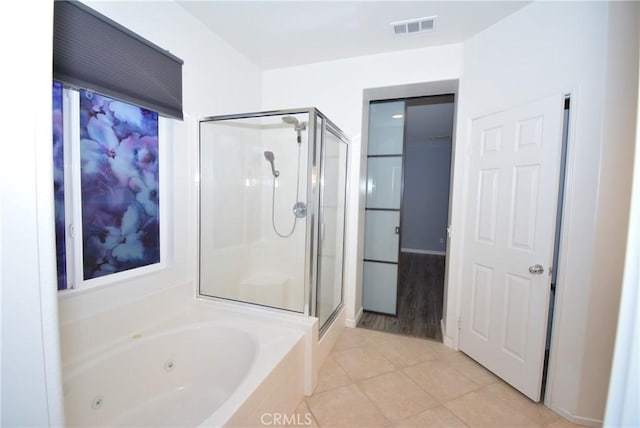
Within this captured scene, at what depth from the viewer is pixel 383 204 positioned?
302cm

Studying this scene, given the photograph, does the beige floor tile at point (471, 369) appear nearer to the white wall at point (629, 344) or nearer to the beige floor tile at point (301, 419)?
the beige floor tile at point (301, 419)

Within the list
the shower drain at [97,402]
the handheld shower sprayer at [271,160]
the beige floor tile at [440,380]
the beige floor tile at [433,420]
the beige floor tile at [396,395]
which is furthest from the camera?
the handheld shower sprayer at [271,160]

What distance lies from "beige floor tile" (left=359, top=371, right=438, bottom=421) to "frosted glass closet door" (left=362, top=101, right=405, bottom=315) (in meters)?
1.07

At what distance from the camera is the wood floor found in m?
2.77

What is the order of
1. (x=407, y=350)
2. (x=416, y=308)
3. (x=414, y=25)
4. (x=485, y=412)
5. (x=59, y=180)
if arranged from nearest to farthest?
(x=59, y=180) → (x=485, y=412) → (x=414, y=25) → (x=407, y=350) → (x=416, y=308)

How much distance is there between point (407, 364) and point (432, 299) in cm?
157

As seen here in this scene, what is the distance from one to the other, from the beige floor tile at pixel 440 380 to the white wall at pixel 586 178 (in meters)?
0.50

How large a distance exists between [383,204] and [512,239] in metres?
1.29

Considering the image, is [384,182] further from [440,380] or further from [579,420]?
[579,420]

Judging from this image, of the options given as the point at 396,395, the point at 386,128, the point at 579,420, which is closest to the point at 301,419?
the point at 396,395

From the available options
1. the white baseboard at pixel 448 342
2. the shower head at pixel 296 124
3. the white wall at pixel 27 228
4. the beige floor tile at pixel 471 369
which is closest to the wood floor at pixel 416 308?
the white baseboard at pixel 448 342

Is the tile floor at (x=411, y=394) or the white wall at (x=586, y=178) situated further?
the tile floor at (x=411, y=394)

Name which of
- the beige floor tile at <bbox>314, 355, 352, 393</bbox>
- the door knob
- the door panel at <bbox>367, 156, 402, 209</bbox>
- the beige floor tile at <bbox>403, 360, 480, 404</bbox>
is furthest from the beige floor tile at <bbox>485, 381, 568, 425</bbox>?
the door panel at <bbox>367, 156, 402, 209</bbox>

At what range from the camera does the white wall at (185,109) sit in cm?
154
